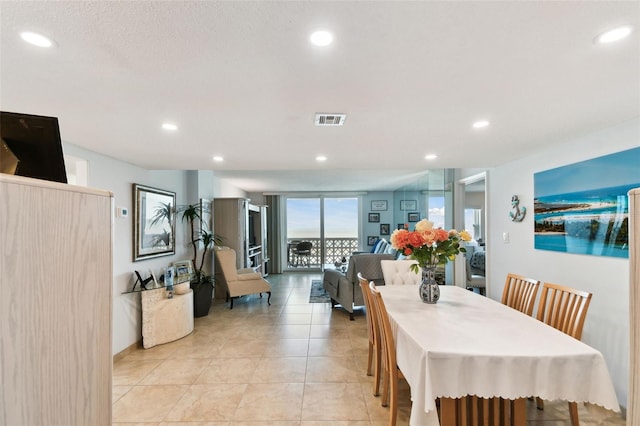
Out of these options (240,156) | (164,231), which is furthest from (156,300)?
(240,156)

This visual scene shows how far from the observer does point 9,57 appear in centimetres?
133

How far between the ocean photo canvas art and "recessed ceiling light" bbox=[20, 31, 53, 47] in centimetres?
335

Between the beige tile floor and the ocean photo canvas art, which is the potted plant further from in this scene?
the ocean photo canvas art

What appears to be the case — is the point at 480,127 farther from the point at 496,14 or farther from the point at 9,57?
the point at 9,57

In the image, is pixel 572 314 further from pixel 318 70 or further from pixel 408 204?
pixel 408 204

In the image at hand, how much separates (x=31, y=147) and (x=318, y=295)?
557cm

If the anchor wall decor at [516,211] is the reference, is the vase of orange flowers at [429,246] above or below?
below

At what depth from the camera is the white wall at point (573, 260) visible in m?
2.32

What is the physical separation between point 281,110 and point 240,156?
4.90 feet

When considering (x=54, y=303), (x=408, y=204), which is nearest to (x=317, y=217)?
(x=408, y=204)

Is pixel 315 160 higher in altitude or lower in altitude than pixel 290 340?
higher

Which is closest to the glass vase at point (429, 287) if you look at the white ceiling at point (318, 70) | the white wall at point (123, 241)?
the white ceiling at point (318, 70)

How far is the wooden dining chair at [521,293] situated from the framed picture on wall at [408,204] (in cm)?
523

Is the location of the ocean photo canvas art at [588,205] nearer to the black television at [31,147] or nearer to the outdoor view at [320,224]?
the black television at [31,147]
